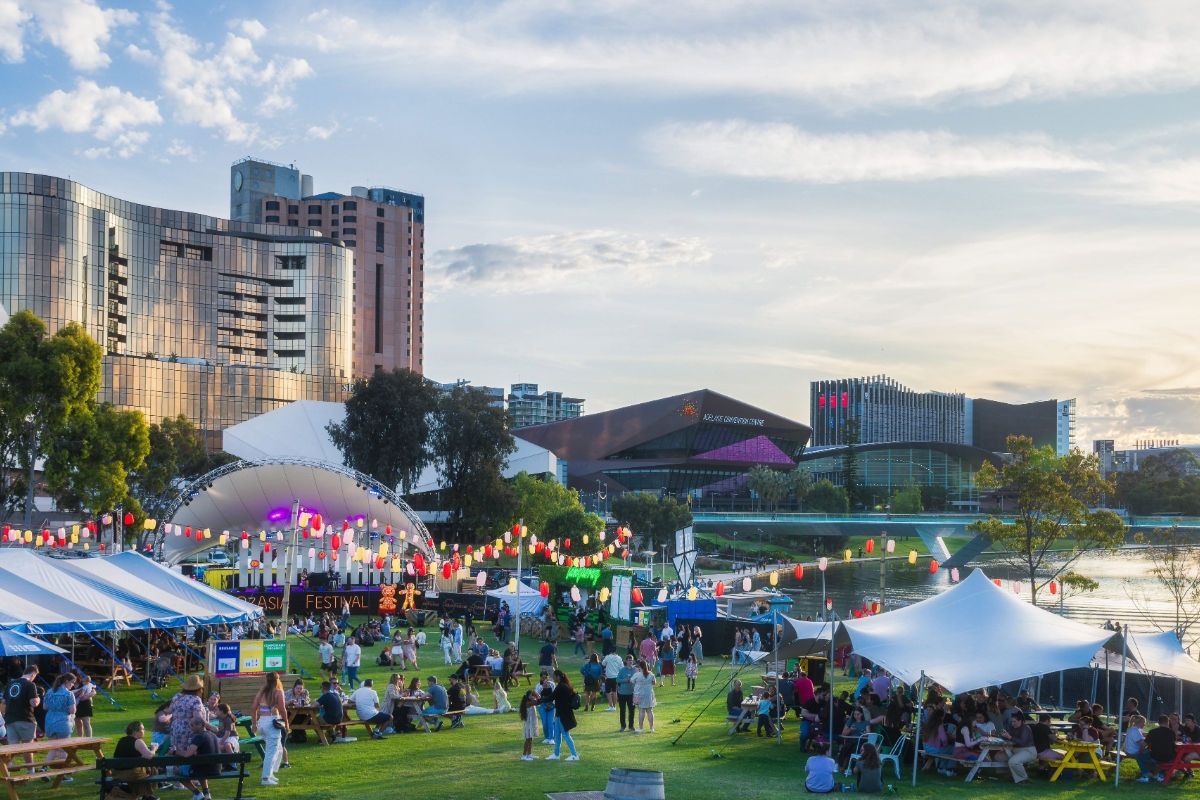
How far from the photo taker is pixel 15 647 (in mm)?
16281

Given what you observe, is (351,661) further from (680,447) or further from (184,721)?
(680,447)

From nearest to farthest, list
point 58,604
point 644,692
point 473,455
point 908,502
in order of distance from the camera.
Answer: point 644,692 → point 58,604 → point 473,455 → point 908,502

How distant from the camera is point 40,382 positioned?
1470 inches

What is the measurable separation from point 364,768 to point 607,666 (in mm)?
6571

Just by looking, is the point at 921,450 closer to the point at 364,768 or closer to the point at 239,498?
the point at 239,498

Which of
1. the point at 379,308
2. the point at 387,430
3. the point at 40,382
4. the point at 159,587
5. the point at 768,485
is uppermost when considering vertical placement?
the point at 379,308

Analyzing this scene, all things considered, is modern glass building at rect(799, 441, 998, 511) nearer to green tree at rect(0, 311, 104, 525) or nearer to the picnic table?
green tree at rect(0, 311, 104, 525)

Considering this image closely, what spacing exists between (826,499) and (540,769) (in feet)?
326

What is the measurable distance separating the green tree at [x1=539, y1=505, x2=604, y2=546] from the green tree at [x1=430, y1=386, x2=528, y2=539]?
4987 millimetres

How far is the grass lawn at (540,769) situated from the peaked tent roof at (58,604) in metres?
1.50

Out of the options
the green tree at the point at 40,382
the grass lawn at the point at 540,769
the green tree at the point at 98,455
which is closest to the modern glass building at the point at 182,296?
the green tree at the point at 98,455

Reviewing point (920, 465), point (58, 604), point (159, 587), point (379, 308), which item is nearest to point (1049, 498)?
point (159, 587)

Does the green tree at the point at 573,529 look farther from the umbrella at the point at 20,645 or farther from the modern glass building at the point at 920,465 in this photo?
the modern glass building at the point at 920,465

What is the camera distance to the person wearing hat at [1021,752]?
14.0 metres
